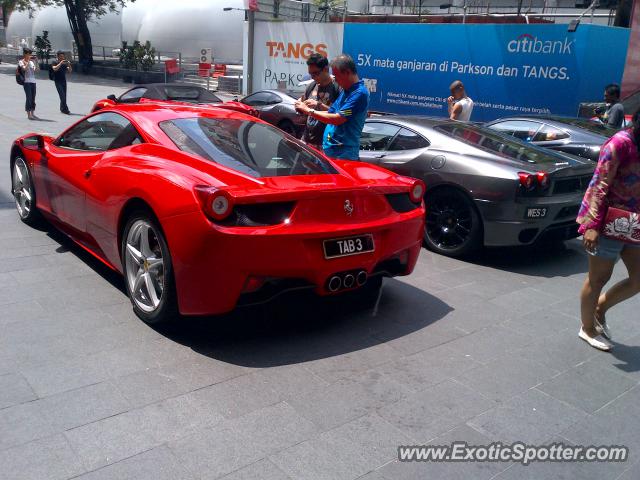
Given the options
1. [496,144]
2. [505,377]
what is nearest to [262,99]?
[496,144]

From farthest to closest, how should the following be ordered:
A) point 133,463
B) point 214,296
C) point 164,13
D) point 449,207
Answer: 1. point 164,13
2. point 449,207
3. point 214,296
4. point 133,463

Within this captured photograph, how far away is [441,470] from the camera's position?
2797mm

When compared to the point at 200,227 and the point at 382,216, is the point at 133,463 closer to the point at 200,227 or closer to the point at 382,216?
the point at 200,227

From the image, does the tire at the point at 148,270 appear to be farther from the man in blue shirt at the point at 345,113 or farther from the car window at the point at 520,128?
the car window at the point at 520,128

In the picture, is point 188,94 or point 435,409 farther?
point 188,94

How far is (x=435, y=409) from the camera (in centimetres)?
327

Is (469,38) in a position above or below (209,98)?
above

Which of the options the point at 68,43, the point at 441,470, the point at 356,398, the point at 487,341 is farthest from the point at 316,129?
the point at 68,43

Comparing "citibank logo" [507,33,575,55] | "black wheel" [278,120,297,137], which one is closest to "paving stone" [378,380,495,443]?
"black wheel" [278,120,297,137]

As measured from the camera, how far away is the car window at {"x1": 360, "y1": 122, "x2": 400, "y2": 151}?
6932 mm

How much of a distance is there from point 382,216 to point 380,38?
53.9ft

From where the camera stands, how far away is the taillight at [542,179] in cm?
568

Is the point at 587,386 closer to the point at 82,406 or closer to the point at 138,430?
the point at 138,430

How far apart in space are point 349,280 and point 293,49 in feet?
65.6
